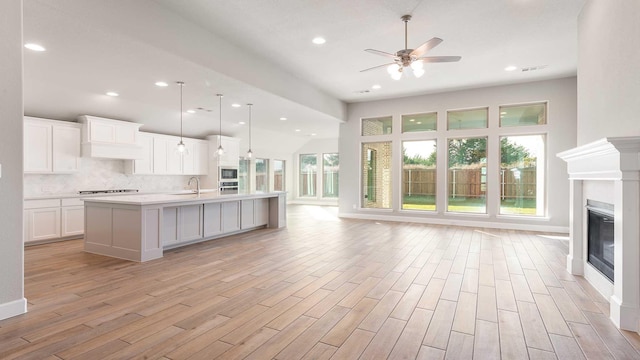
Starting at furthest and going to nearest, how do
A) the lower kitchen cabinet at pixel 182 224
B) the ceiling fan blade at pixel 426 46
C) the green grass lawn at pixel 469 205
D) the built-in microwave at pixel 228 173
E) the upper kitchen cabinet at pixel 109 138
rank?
1. the built-in microwave at pixel 228 173
2. the green grass lawn at pixel 469 205
3. the upper kitchen cabinet at pixel 109 138
4. the lower kitchen cabinet at pixel 182 224
5. the ceiling fan blade at pixel 426 46

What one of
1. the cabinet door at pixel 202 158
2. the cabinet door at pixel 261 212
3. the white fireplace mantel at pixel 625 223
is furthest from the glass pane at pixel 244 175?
the white fireplace mantel at pixel 625 223

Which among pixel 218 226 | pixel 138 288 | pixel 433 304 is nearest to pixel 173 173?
pixel 218 226

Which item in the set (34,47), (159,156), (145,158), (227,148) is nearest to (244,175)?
(227,148)

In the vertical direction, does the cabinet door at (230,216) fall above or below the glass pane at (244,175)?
below

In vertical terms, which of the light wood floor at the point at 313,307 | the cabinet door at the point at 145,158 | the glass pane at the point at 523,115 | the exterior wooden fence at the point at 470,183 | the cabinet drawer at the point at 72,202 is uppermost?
the glass pane at the point at 523,115

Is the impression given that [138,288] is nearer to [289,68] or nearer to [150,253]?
[150,253]

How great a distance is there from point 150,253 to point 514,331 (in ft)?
14.3

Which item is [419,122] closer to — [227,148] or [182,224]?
[227,148]

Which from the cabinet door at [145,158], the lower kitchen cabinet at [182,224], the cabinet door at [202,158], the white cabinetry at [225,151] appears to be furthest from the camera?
the white cabinetry at [225,151]

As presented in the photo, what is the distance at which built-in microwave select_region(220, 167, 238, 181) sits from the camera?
982 centimetres

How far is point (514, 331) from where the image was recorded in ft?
7.87

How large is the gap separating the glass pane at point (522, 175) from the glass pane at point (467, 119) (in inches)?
24.7

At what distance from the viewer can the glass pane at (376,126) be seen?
28.4 ft

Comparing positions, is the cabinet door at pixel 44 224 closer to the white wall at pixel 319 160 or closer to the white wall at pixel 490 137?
the white wall at pixel 490 137
